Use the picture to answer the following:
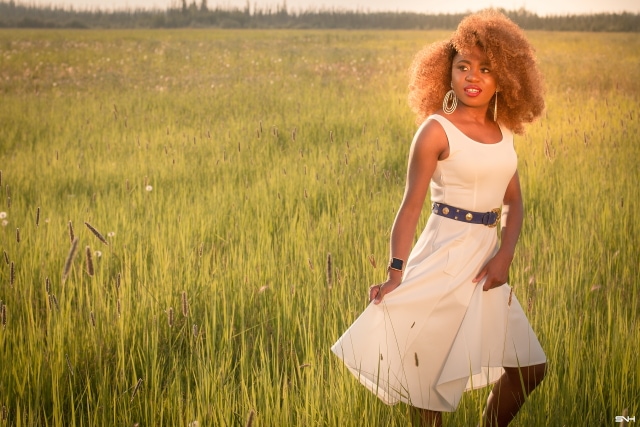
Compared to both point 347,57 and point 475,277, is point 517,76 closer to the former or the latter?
point 475,277

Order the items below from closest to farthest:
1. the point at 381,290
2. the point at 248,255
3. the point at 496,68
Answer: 1. the point at 381,290
2. the point at 496,68
3. the point at 248,255

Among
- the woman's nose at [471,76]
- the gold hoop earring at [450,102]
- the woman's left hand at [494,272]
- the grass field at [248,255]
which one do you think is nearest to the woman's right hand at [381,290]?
the grass field at [248,255]

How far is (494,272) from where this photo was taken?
222cm

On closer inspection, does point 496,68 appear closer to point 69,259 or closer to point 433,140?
point 433,140

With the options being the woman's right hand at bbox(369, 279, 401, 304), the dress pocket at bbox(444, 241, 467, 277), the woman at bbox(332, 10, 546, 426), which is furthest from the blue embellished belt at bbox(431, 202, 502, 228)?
the woman's right hand at bbox(369, 279, 401, 304)

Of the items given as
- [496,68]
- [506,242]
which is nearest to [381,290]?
[506,242]

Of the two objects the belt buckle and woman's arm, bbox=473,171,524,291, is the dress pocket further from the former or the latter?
the belt buckle

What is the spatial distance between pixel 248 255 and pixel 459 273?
73.1 inches

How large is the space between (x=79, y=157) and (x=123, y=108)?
3.89 meters

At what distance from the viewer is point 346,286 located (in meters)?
3.53

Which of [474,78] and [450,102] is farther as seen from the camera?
[450,102]

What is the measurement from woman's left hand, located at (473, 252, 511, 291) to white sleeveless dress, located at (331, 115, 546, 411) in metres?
0.02

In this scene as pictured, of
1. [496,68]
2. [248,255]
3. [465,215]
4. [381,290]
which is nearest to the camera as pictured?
[381,290]

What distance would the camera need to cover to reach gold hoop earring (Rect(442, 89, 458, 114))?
237cm
